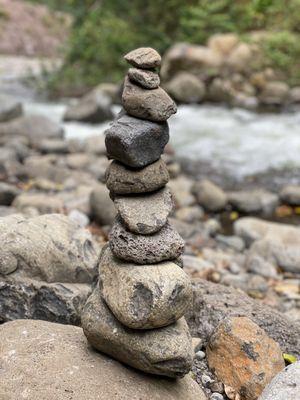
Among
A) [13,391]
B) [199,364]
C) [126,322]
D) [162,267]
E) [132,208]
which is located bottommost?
[199,364]

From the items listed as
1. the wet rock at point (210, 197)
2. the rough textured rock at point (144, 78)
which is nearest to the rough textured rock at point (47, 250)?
the rough textured rock at point (144, 78)

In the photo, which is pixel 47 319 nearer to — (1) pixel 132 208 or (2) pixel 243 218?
(1) pixel 132 208

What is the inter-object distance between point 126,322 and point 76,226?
1.87 meters

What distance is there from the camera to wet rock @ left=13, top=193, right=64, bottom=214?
8.77 m

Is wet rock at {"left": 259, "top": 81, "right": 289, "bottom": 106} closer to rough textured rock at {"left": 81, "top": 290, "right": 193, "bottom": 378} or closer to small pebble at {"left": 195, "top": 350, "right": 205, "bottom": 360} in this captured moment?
small pebble at {"left": 195, "top": 350, "right": 205, "bottom": 360}

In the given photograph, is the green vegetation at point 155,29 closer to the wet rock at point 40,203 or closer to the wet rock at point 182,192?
the wet rock at point 182,192

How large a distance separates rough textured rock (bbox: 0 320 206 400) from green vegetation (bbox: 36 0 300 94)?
56.6 ft

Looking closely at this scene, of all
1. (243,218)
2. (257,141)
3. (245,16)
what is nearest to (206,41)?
(245,16)

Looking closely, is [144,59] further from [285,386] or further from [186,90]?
[186,90]

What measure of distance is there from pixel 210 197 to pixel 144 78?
711cm

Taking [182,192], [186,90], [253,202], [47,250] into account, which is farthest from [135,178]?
[186,90]

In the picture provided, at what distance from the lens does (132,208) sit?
382 centimetres

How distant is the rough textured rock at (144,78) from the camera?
3.77m

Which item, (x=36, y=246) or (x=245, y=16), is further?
(x=245, y=16)
